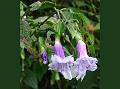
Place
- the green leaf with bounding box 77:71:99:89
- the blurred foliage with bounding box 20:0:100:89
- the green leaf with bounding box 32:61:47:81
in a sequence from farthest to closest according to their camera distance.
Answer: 1. the green leaf with bounding box 32:61:47:81
2. the green leaf with bounding box 77:71:99:89
3. the blurred foliage with bounding box 20:0:100:89

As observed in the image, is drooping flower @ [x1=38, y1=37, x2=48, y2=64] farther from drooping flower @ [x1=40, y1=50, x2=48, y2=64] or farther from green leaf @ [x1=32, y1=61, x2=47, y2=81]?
green leaf @ [x1=32, y1=61, x2=47, y2=81]

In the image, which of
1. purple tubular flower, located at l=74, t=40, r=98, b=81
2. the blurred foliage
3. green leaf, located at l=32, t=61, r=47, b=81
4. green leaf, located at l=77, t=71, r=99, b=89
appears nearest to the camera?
purple tubular flower, located at l=74, t=40, r=98, b=81

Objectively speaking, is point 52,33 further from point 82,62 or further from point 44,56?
point 82,62

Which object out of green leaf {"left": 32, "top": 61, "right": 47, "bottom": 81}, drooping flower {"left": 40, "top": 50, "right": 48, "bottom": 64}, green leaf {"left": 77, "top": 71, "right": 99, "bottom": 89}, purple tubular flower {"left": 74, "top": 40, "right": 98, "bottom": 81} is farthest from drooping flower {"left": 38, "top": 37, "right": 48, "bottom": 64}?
green leaf {"left": 32, "top": 61, "right": 47, "bottom": 81}

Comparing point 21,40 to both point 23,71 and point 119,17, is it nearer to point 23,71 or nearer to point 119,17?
point 119,17

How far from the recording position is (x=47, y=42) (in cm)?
138

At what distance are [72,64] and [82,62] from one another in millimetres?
29

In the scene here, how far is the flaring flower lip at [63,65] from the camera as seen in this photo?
44.9 inches

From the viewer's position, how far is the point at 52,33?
1.31 metres

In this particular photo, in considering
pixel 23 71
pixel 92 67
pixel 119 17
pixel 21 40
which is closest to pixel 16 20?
pixel 21 40

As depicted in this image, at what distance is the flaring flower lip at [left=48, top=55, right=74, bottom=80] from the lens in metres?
1.14

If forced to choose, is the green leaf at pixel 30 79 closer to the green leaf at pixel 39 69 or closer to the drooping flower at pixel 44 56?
the green leaf at pixel 39 69

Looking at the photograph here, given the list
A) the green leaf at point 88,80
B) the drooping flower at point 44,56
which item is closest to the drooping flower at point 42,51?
the drooping flower at point 44,56

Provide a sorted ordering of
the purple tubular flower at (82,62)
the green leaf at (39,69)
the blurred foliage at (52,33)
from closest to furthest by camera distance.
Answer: the purple tubular flower at (82,62)
the blurred foliage at (52,33)
the green leaf at (39,69)
